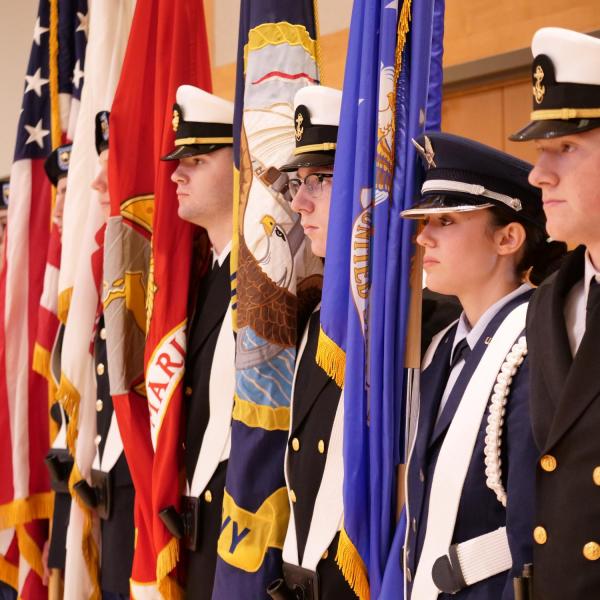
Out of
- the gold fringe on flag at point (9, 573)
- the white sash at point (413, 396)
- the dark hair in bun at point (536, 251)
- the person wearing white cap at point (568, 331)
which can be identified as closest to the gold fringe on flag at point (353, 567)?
the white sash at point (413, 396)

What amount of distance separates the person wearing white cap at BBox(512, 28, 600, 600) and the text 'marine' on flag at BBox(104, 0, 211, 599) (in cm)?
125

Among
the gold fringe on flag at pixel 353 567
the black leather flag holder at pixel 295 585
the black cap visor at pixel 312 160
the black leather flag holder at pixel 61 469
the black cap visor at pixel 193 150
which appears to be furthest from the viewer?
the black leather flag holder at pixel 61 469

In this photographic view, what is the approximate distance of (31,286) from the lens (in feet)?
11.6

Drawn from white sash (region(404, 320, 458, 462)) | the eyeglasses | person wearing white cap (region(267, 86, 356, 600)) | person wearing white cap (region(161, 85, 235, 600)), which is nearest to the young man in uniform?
person wearing white cap (region(161, 85, 235, 600))

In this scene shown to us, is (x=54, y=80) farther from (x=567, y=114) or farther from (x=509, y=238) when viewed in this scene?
(x=567, y=114)

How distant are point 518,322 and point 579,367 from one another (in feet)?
0.91

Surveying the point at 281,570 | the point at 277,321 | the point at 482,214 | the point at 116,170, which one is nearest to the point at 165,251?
the point at 116,170

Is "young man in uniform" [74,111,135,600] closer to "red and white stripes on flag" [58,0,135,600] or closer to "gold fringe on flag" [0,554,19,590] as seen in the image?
"red and white stripes on flag" [58,0,135,600]

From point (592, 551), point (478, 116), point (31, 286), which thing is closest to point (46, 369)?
point (31, 286)

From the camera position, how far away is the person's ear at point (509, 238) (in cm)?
171

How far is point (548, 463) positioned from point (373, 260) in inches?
26.2

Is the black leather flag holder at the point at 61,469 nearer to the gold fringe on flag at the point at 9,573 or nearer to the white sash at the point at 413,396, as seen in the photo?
the gold fringe on flag at the point at 9,573

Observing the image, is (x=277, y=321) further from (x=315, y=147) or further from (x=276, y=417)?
(x=315, y=147)

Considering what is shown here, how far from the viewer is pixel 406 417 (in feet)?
6.14
